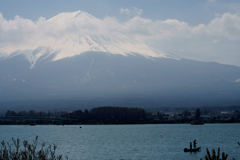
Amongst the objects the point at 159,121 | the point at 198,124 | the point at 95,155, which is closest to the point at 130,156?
the point at 95,155

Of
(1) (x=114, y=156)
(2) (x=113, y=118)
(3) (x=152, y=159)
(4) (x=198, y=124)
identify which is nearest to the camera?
(3) (x=152, y=159)

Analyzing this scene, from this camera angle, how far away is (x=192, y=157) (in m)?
43.9

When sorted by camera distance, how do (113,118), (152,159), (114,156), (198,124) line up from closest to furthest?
(152,159) < (114,156) < (198,124) < (113,118)

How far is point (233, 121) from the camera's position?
172 meters

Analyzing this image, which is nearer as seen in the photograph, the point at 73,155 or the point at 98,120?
the point at 73,155

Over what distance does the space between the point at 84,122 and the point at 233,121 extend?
2883 inches

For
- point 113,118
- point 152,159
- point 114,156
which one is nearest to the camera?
point 152,159

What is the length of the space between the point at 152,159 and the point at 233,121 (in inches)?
5535

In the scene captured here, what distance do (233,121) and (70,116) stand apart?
8049cm

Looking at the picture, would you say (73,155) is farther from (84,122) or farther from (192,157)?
(84,122)

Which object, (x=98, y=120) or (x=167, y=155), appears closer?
(x=167, y=155)

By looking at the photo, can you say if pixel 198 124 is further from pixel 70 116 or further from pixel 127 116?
pixel 70 116

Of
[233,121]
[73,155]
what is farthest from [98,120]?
[73,155]

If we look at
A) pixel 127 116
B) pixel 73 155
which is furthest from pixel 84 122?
pixel 73 155
